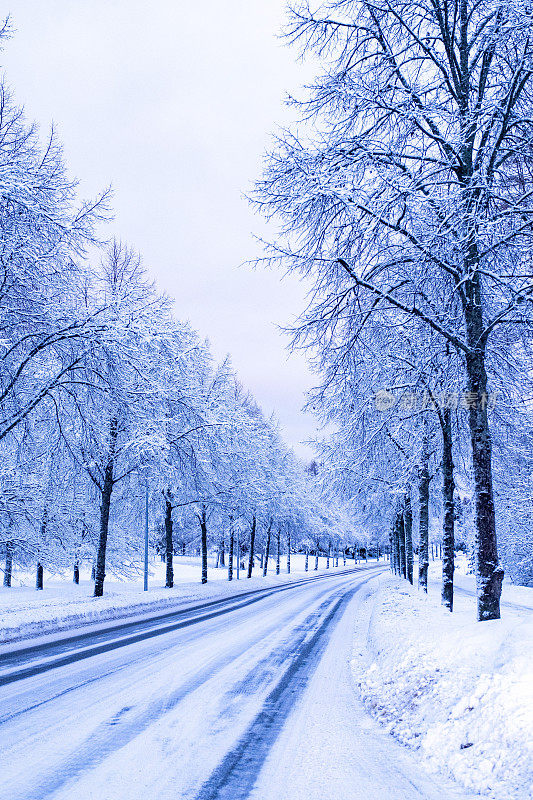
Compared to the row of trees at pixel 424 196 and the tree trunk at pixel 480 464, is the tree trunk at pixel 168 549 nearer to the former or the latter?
the row of trees at pixel 424 196

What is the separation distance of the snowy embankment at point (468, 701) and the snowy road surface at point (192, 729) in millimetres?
199

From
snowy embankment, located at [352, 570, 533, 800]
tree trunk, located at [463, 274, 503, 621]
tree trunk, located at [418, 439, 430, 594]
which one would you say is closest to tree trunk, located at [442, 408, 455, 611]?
tree trunk, located at [418, 439, 430, 594]

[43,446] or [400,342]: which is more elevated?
[400,342]

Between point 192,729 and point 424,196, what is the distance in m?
6.35

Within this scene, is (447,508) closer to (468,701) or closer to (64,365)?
(468,701)

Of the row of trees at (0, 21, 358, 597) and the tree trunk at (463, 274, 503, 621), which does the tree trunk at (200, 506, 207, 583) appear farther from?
the tree trunk at (463, 274, 503, 621)

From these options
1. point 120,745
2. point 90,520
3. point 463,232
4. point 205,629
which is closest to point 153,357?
point 205,629

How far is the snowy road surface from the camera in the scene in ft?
12.4

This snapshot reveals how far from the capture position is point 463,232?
690 centimetres

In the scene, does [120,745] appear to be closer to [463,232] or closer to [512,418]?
[463,232]

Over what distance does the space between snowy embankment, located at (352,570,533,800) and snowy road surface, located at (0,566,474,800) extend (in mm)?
199

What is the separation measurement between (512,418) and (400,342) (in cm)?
347

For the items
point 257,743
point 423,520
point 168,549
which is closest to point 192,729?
point 257,743

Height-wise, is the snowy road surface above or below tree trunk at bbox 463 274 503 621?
below
